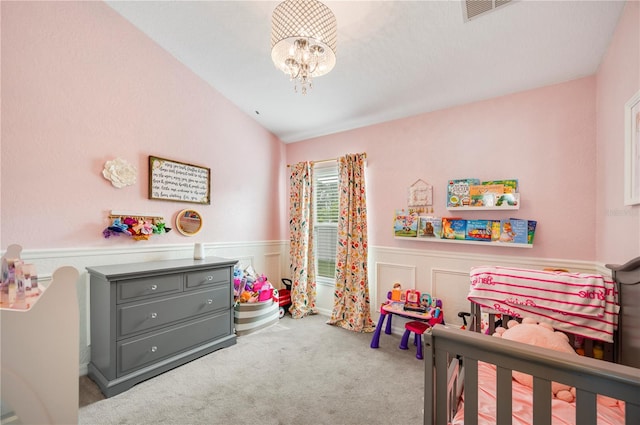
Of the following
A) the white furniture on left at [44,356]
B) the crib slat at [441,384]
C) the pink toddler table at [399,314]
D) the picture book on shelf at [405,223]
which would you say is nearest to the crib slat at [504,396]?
the crib slat at [441,384]

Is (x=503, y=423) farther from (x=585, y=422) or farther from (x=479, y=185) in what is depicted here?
(x=479, y=185)

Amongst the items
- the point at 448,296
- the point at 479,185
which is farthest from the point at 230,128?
the point at 448,296

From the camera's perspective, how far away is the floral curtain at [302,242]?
141 inches

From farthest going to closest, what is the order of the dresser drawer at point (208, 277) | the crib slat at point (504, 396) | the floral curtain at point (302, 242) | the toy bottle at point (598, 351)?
the floral curtain at point (302, 242) < the dresser drawer at point (208, 277) < the toy bottle at point (598, 351) < the crib slat at point (504, 396)

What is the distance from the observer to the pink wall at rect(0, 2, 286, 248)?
190cm

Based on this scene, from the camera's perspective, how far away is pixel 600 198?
6.50ft

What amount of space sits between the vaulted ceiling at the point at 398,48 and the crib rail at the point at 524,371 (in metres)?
1.91

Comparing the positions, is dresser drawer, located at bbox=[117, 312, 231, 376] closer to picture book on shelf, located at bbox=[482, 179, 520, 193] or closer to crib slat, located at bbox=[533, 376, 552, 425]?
crib slat, located at bbox=[533, 376, 552, 425]

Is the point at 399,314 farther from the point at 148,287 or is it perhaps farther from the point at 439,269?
the point at 148,287

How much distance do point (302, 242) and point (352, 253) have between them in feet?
2.49

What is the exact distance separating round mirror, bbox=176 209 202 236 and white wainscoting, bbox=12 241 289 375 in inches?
5.8

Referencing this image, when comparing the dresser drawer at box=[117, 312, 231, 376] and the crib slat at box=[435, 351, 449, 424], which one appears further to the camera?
the dresser drawer at box=[117, 312, 231, 376]

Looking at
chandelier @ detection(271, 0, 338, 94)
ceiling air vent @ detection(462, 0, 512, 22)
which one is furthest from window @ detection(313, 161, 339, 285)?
ceiling air vent @ detection(462, 0, 512, 22)

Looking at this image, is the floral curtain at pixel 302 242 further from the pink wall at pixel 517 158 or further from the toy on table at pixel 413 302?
the toy on table at pixel 413 302
